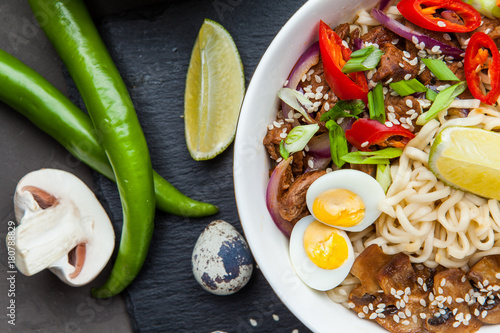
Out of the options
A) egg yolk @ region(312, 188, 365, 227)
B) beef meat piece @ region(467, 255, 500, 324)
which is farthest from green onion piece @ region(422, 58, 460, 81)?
beef meat piece @ region(467, 255, 500, 324)

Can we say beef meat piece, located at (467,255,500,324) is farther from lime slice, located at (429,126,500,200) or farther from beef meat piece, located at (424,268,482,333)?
lime slice, located at (429,126,500,200)

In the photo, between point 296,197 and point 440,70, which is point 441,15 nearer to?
point 440,70

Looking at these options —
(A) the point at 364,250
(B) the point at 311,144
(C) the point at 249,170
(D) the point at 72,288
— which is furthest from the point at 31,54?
(A) the point at 364,250

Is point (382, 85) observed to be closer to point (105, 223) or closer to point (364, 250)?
point (364, 250)

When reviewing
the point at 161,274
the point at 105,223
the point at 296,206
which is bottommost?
the point at 161,274

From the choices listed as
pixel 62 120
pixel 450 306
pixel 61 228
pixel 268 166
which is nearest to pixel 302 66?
pixel 268 166

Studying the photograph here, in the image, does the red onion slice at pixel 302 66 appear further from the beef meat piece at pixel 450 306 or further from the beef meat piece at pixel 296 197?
the beef meat piece at pixel 450 306

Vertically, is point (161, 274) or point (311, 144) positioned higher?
point (311, 144)

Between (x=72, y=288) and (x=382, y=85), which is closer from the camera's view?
(x=382, y=85)
